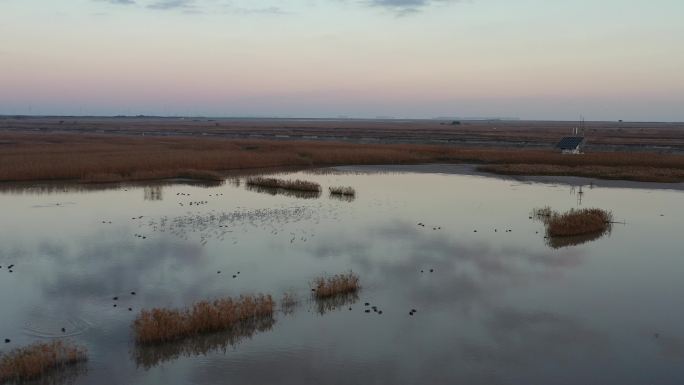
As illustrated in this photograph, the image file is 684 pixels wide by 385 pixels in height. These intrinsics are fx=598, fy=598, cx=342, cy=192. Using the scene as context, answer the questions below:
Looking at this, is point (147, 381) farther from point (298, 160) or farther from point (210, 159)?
point (298, 160)

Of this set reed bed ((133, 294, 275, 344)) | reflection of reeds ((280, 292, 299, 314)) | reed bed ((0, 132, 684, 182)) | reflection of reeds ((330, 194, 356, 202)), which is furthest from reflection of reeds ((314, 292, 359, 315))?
reed bed ((0, 132, 684, 182))

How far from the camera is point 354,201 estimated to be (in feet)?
84.0

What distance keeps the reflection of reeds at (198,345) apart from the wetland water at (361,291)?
1.6 inches

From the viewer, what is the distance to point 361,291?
12.9 m

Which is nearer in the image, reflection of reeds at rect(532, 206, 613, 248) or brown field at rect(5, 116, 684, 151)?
reflection of reeds at rect(532, 206, 613, 248)

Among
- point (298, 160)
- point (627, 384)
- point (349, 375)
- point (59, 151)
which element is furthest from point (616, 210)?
point (59, 151)

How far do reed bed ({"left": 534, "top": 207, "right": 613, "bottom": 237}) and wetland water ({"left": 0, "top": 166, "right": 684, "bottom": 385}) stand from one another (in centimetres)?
51

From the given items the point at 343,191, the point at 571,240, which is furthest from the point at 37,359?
the point at 343,191

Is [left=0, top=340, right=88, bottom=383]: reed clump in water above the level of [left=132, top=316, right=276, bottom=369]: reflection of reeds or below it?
above

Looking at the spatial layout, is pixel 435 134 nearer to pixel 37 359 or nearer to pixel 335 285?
pixel 335 285

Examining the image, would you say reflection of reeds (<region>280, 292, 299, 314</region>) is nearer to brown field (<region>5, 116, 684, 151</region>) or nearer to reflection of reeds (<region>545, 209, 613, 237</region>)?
reflection of reeds (<region>545, 209, 613, 237</region>)

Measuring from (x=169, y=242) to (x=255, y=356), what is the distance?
825cm

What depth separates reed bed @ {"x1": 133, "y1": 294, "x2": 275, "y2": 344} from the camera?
991cm

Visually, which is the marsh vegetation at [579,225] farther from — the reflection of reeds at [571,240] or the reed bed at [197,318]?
the reed bed at [197,318]
